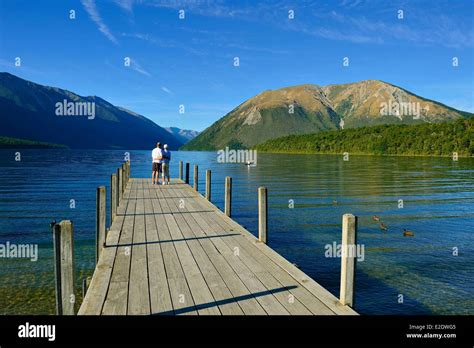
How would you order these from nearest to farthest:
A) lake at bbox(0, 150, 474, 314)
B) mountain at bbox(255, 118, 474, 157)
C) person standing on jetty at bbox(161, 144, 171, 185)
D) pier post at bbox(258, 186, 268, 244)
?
lake at bbox(0, 150, 474, 314), pier post at bbox(258, 186, 268, 244), person standing on jetty at bbox(161, 144, 171, 185), mountain at bbox(255, 118, 474, 157)

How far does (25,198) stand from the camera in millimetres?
29297

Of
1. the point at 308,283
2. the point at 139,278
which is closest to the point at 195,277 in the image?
the point at 139,278

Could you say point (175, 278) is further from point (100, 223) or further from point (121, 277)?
point (100, 223)

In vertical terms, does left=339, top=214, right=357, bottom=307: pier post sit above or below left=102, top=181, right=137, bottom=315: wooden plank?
above

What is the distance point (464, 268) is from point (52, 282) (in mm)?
14487

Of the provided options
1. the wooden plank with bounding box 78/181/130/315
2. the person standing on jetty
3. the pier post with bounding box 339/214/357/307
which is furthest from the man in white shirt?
the pier post with bounding box 339/214/357/307

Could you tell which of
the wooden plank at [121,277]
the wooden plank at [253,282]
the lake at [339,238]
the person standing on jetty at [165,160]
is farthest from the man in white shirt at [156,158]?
the wooden plank at [253,282]

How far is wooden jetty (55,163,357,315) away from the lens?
264 inches

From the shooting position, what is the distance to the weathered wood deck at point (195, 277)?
6.70 metres

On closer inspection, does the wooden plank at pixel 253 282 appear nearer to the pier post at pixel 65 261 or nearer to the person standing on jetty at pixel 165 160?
the pier post at pixel 65 261

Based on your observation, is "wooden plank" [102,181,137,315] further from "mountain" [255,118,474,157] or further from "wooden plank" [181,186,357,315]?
"mountain" [255,118,474,157]

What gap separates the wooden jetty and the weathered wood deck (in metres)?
0.02
